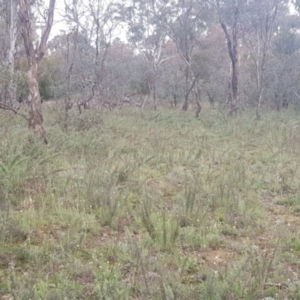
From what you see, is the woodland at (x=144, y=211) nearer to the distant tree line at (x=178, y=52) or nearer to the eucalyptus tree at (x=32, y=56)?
the eucalyptus tree at (x=32, y=56)

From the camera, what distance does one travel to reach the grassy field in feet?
12.6

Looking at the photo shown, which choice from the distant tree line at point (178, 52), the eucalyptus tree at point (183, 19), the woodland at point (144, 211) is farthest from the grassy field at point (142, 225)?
the eucalyptus tree at point (183, 19)

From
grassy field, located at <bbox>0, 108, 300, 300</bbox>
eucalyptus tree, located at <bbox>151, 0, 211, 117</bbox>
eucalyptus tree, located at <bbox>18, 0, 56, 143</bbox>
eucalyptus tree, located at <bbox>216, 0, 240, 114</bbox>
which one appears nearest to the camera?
grassy field, located at <bbox>0, 108, 300, 300</bbox>

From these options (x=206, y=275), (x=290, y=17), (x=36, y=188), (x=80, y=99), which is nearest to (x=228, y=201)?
(x=206, y=275)

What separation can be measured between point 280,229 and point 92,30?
26.8 metres

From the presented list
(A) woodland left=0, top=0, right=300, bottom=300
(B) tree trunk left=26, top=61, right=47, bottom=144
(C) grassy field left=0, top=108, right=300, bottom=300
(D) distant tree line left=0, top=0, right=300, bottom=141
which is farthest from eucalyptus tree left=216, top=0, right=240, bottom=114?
(B) tree trunk left=26, top=61, right=47, bottom=144

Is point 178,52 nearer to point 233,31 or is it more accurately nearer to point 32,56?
point 233,31

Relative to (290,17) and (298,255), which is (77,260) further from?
(290,17)

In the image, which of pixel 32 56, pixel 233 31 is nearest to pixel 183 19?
pixel 233 31

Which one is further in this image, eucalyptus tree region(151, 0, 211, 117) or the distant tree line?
eucalyptus tree region(151, 0, 211, 117)

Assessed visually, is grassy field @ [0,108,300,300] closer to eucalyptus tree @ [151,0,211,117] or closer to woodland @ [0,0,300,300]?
woodland @ [0,0,300,300]

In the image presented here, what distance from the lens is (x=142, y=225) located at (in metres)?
5.43

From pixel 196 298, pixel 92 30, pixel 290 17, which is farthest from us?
pixel 290 17

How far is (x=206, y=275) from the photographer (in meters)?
4.07
